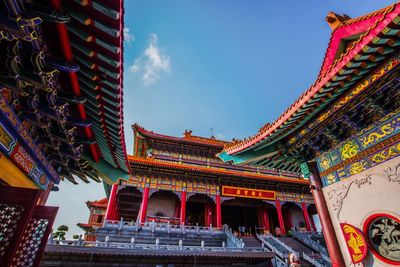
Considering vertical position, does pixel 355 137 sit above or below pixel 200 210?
below

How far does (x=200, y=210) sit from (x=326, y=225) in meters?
18.5

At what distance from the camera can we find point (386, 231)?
3.53 meters

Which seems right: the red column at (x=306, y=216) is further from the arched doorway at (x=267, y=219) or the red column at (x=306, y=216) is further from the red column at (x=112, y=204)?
the red column at (x=112, y=204)

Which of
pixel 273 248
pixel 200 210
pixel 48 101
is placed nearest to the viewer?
pixel 48 101

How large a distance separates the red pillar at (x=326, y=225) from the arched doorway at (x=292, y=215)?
18.1m

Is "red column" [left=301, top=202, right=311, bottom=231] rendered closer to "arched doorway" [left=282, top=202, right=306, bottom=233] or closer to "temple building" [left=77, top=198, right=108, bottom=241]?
"arched doorway" [left=282, top=202, right=306, bottom=233]

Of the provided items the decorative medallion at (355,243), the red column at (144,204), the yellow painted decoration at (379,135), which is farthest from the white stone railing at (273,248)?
the yellow painted decoration at (379,135)

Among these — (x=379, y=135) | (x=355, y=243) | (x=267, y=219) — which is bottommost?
(x=355, y=243)

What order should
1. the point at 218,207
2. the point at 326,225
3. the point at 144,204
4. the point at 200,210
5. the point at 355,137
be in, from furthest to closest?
the point at 200,210, the point at 218,207, the point at 144,204, the point at 326,225, the point at 355,137

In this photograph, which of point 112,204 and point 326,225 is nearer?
point 326,225

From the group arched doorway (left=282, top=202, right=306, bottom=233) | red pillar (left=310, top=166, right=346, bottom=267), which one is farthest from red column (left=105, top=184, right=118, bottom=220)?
arched doorway (left=282, top=202, right=306, bottom=233)

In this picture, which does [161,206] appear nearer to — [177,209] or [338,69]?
[177,209]

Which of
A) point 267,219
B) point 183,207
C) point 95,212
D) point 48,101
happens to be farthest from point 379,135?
point 95,212

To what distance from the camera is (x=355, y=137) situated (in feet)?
14.1
